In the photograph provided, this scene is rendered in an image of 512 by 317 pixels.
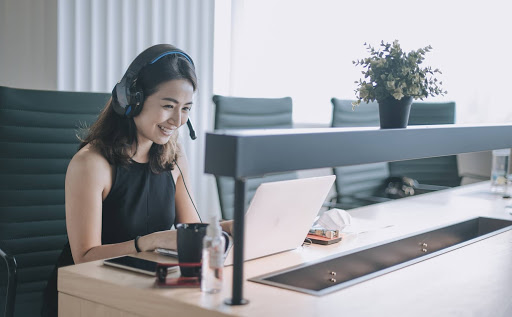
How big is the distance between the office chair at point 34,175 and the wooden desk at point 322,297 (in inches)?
25.9

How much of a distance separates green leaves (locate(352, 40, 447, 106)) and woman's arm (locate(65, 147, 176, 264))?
697mm

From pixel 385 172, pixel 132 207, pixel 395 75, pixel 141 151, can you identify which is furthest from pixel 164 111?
pixel 385 172

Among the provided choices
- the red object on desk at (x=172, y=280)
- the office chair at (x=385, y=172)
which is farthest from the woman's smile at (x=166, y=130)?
the office chair at (x=385, y=172)

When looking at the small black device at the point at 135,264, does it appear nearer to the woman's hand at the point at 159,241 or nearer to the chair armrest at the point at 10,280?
the woman's hand at the point at 159,241

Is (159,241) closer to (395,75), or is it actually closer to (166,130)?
(166,130)

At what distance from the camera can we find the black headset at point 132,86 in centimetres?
167

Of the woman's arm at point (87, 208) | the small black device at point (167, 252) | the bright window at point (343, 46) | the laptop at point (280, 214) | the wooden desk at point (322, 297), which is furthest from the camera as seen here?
the bright window at point (343, 46)

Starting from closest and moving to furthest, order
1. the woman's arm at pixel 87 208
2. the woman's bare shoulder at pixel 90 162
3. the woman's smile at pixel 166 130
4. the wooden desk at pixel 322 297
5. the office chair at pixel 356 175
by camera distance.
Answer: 1. the wooden desk at pixel 322 297
2. the woman's arm at pixel 87 208
3. the woman's bare shoulder at pixel 90 162
4. the woman's smile at pixel 166 130
5. the office chair at pixel 356 175

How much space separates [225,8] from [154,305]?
3639mm

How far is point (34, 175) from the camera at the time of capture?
6.33 ft

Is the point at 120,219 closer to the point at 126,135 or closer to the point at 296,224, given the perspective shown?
the point at 126,135

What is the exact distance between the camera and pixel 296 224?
1473mm

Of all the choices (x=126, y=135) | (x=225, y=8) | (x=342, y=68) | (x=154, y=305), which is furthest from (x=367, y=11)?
(x=154, y=305)

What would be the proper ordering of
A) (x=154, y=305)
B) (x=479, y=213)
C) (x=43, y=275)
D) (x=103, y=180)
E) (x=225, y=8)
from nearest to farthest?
1. (x=154, y=305)
2. (x=103, y=180)
3. (x=43, y=275)
4. (x=479, y=213)
5. (x=225, y=8)
